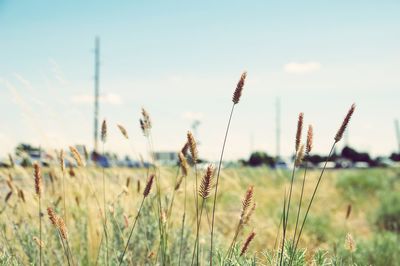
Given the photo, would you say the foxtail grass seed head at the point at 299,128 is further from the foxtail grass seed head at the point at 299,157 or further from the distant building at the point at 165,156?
the distant building at the point at 165,156

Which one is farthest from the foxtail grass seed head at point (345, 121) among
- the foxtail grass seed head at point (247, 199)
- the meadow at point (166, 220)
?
the foxtail grass seed head at point (247, 199)

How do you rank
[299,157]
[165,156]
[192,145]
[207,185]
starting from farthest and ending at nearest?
1. [165,156]
2. [299,157]
3. [192,145]
4. [207,185]

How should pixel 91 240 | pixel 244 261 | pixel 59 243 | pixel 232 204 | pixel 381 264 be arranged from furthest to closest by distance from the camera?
pixel 232 204 < pixel 381 264 < pixel 91 240 < pixel 59 243 < pixel 244 261

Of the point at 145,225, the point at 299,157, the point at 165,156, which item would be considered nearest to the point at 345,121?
the point at 299,157

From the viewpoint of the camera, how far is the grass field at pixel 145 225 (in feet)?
8.01

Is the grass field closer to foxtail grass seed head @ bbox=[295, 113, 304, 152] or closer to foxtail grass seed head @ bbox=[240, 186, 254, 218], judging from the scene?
foxtail grass seed head @ bbox=[240, 186, 254, 218]

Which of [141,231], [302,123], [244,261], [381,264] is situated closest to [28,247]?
[141,231]

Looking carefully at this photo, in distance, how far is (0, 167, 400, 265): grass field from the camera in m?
2.44

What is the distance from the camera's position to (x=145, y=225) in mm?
2721

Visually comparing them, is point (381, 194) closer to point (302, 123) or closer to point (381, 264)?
point (381, 264)

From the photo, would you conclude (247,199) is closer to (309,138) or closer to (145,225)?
(309,138)

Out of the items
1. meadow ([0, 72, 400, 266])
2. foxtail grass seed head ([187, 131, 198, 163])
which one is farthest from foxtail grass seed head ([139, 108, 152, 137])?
foxtail grass seed head ([187, 131, 198, 163])

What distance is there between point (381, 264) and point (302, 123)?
3406mm

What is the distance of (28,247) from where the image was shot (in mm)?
2576
